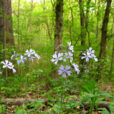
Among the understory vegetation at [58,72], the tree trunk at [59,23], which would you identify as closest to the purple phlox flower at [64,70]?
the understory vegetation at [58,72]

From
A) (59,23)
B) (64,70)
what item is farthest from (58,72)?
(59,23)

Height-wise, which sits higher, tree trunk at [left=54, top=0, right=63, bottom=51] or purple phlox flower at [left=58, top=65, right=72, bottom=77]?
tree trunk at [left=54, top=0, right=63, bottom=51]

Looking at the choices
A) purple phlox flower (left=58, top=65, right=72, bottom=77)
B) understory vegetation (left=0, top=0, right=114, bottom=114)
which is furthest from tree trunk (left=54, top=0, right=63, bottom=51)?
purple phlox flower (left=58, top=65, right=72, bottom=77)

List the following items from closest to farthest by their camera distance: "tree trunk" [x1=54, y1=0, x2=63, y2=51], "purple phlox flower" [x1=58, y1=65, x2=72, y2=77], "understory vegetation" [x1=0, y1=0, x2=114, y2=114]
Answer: "purple phlox flower" [x1=58, y1=65, x2=72, y2=77] < "understory vegetation" [x1=0, y1=0, x2=114, y2=114] < "tree trunk" [x1=54, y1=0, x2=63, y2=51]

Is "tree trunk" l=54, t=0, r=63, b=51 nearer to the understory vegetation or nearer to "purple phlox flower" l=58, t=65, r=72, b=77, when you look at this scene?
the understory vegetation

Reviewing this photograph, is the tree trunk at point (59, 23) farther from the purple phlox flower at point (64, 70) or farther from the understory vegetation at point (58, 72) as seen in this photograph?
the purple phlox flower at point (64, 70)

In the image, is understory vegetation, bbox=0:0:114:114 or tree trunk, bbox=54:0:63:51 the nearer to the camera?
understory vegetation, bbox=0:0:114:114

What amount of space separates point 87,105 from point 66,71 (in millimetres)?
1226

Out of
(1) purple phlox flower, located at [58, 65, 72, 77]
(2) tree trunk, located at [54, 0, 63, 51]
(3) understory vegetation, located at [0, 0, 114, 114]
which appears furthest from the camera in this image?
(2) tree trunk, located at [54, 0, 63, 51]

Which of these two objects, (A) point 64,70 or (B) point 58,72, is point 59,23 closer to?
(B) point 58,72

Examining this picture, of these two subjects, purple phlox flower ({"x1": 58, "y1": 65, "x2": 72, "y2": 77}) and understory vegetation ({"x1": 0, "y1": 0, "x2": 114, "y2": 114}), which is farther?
understory vegetation ({"x1": 0, "y1": 0, "x2": 114, "y2": 114})

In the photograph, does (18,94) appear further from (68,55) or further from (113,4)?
(113,4)

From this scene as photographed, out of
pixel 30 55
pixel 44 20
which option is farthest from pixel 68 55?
pixel 44 20

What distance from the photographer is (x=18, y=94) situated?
383 centimetres
